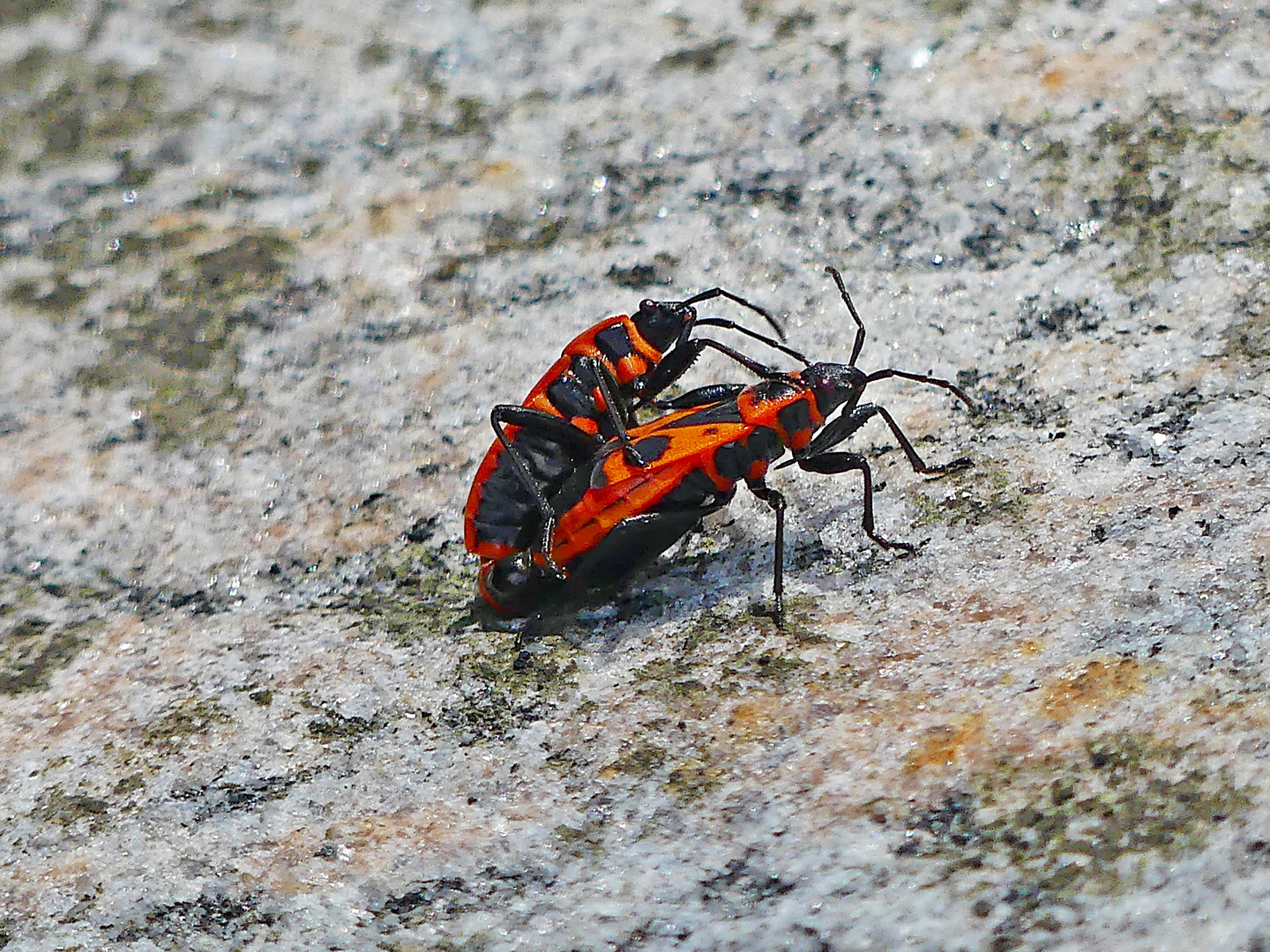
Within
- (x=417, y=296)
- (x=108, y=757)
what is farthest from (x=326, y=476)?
(x=108, y=757)

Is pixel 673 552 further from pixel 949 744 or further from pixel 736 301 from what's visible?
pixel 949 744

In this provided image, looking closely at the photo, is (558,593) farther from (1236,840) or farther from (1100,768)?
(1236,840)

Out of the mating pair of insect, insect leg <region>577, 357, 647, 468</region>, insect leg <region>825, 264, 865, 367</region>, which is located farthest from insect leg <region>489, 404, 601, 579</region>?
insect leg <region>825, 264, 865, 367</region>

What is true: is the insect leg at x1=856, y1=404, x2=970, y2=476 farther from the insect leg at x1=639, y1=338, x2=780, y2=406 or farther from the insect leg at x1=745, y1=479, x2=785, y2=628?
the insect leg at x1=639, y1=338, x2=780, y2=406

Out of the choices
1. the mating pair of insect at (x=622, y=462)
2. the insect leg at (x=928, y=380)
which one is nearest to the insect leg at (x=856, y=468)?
the mating pair of insect at (x=622, y=462)

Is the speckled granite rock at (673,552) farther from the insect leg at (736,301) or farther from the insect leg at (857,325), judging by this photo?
the insect leg at (857,325)
